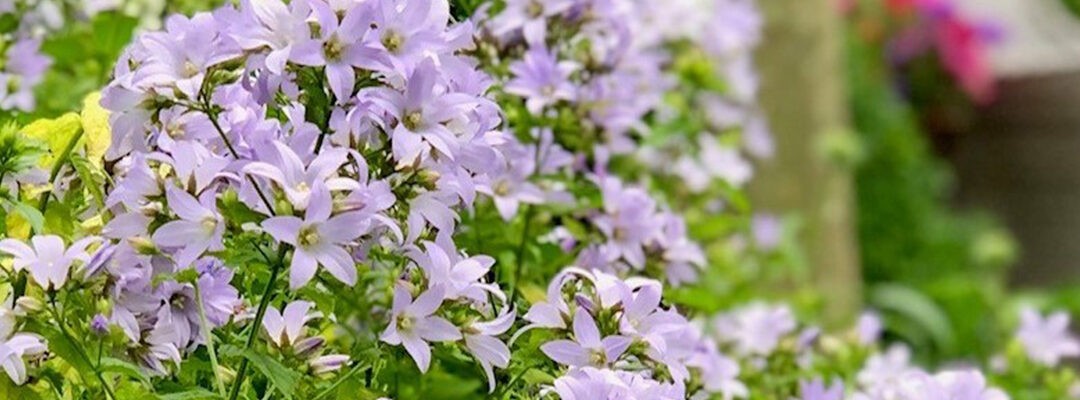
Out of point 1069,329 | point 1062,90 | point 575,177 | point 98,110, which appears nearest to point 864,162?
point 1069,329

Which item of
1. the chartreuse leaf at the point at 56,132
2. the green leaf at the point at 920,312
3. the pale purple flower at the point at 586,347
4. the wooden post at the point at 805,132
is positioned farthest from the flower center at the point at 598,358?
the green leaf at the point at 920,312

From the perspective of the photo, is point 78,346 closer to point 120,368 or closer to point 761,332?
point 120,368

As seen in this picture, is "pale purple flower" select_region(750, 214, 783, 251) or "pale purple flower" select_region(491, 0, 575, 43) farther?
"pale purple flower" select_region(750, 214, 783, 251)

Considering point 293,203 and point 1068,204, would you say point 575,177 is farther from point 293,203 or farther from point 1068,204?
point 1068,204

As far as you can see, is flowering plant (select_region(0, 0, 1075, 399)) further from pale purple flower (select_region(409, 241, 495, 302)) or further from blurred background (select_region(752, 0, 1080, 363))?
blurred background (select_region(752, 0, 1080, 363))

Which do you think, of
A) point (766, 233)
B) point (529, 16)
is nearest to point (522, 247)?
point (529, 16)

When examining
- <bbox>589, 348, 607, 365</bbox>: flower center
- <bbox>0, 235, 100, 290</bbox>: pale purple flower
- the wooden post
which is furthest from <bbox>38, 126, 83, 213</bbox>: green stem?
the wooden post

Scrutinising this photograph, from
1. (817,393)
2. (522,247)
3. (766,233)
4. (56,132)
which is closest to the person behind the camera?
(56,132)
